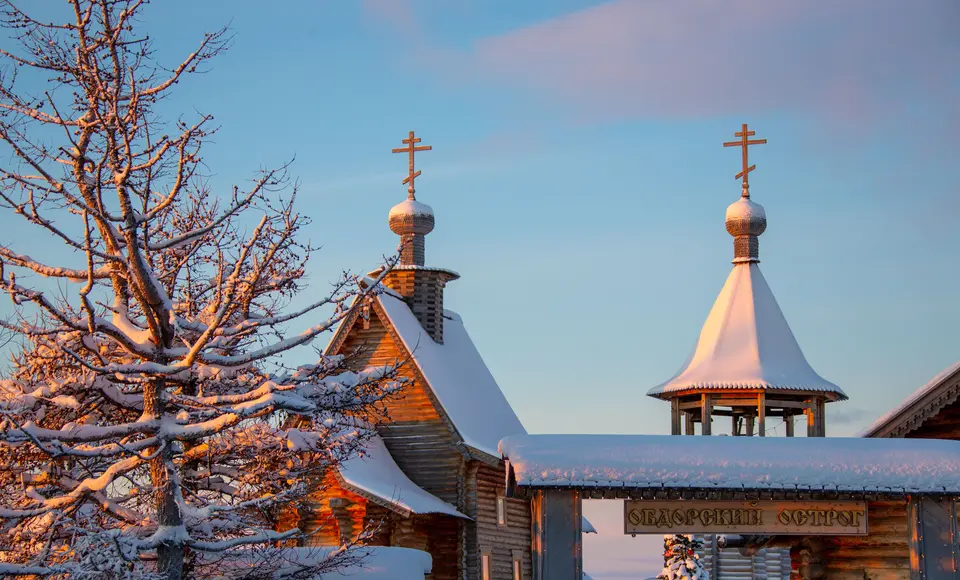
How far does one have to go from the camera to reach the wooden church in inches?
1217

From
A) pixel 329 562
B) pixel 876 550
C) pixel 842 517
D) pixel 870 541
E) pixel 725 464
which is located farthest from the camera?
pixel 876 550

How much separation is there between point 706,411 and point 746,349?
199cm

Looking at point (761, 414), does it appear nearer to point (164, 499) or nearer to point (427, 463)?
point (427, 463)

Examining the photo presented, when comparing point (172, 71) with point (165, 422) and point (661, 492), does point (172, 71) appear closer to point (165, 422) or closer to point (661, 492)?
point (165, 422)

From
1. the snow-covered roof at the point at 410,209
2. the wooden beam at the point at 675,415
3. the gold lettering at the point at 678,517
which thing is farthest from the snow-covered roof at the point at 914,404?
the snow-covered roof at the point at 410,209

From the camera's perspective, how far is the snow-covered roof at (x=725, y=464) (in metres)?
17.7

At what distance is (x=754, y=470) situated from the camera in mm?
17922

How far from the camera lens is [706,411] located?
2992 cm

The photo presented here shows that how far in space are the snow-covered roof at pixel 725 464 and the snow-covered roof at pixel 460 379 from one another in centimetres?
1350

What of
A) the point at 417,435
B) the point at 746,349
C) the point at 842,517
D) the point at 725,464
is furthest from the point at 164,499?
the point at 746,349

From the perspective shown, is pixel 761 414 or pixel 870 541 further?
pixel 761 414

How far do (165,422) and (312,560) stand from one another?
115 inches

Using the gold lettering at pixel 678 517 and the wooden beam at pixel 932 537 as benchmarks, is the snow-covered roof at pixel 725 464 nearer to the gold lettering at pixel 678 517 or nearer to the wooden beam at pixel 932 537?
the wooden beam at pixel 932 537

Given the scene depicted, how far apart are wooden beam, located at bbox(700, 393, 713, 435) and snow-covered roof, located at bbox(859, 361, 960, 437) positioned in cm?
694
